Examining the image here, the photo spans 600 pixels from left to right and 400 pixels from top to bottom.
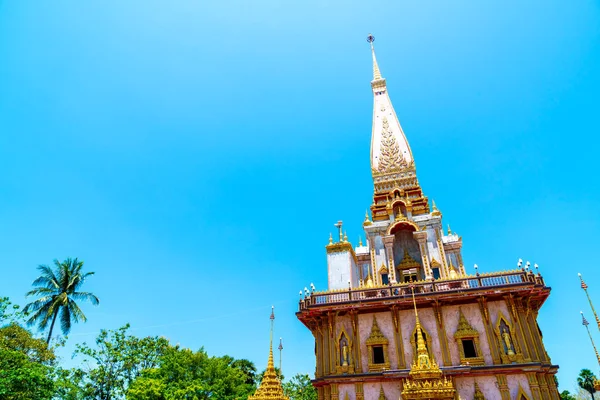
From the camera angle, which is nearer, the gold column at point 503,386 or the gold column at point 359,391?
the gold column at point 503,386

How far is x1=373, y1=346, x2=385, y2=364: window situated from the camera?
70.2 ft

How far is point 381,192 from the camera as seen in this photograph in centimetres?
3266

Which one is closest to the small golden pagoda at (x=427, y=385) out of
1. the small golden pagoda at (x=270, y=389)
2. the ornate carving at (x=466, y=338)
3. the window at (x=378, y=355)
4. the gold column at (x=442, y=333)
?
the small golden pagoda at (x=270, y=389)

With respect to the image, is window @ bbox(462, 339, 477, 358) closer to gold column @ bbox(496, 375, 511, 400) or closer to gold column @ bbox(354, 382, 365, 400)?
gold column @ bbox(496, 375, 511, 400)

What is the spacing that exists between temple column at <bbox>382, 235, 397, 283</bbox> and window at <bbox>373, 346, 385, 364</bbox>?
594cm

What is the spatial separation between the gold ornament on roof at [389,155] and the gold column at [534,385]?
62.4 feet

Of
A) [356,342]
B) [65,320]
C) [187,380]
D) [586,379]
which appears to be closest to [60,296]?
[65,320]

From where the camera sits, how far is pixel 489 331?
20.4 m

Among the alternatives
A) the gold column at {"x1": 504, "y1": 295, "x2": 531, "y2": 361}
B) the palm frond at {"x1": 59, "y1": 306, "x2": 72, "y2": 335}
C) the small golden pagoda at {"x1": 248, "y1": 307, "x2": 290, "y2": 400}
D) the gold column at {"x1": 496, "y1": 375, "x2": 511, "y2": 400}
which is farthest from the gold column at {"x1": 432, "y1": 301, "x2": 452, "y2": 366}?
the palm frond at {"x1": 59, "y1": 306, "x2": 72, "y2": 335}

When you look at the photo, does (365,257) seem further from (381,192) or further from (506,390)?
(506,390)

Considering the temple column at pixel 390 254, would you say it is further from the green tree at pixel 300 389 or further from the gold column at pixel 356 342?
the green tree at pixel 300 389

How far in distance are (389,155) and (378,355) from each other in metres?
18.6

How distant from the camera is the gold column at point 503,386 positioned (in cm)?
1866

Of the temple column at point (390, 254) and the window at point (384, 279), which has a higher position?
the temple column at point (390, 254)
